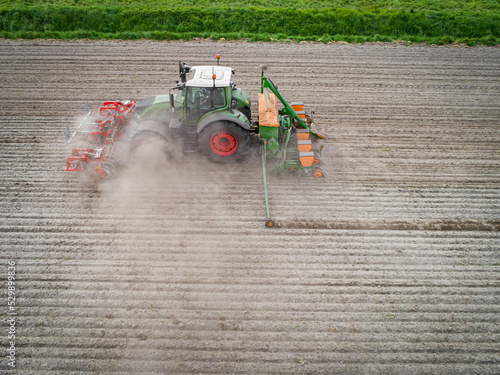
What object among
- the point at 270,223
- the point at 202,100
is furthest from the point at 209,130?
the point at 270,223

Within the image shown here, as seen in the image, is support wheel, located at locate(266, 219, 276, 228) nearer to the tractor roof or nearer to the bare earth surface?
the bare earth surface

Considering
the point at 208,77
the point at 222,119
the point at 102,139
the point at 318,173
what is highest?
the point at 208,77

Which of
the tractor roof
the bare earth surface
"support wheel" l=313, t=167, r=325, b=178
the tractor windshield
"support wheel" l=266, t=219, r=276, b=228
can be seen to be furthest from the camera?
"support wheel" l=313, t=167, r=325, b=178

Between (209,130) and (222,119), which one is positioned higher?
(222,119)

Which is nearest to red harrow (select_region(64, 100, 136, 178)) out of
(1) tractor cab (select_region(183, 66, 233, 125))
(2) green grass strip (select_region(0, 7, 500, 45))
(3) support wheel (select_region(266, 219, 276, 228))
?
(1) tractor cab (select_region(183, 66, 233, 125))

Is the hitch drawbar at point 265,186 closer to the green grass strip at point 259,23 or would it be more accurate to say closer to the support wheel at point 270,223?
the support wheel at point 270,223

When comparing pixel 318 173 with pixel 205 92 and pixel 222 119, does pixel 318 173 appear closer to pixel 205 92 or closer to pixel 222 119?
pixel 222 119
